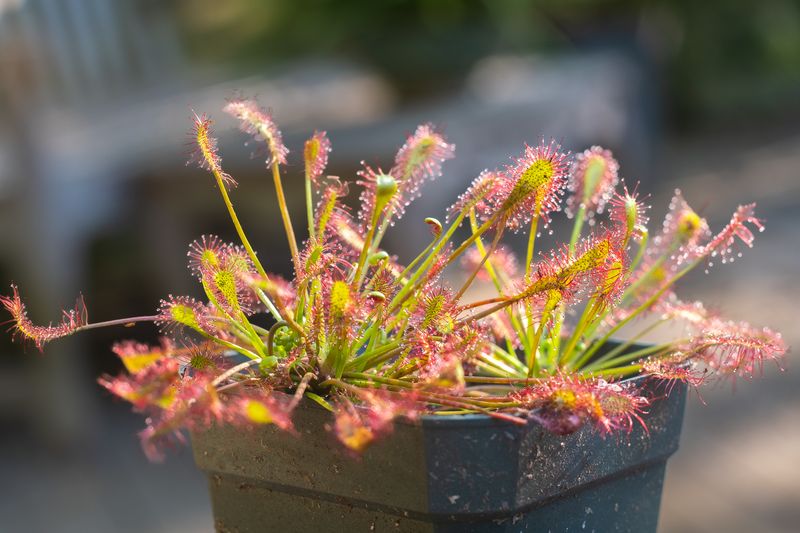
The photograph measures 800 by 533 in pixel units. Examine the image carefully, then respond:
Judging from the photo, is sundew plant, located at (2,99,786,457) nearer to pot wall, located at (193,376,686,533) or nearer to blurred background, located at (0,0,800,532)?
pot wall, located at (193,376,686,533)

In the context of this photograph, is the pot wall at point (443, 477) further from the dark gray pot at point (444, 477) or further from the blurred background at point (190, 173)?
the blurred background at point (190, 173)

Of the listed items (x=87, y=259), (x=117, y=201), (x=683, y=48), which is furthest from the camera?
(x=683, y=48)

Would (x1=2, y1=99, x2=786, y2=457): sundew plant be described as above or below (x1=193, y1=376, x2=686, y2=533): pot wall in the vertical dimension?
above

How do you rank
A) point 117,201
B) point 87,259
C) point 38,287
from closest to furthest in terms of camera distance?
point 38,287 < point 117,201 < point 87,259

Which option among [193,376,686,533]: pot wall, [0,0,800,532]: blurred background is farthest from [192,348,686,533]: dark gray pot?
[0,0,800,532]: blurred background

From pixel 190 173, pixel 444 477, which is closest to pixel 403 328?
pixel 444 477

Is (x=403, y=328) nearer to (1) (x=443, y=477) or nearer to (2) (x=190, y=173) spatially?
(1) (x=443, y=477)

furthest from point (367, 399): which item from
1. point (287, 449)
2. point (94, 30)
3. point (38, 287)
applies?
point (94, 30)

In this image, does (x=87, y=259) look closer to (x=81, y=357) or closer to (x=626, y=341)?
(x=81, y=357)

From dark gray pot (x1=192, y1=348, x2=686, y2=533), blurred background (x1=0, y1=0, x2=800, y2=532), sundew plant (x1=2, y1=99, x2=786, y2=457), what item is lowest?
dark gray pot (x1=192, y1=348, x2=686, y2=533)
